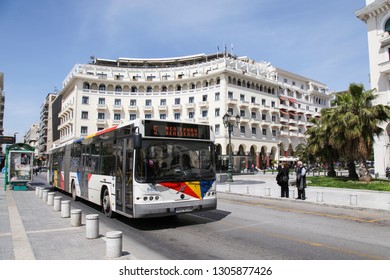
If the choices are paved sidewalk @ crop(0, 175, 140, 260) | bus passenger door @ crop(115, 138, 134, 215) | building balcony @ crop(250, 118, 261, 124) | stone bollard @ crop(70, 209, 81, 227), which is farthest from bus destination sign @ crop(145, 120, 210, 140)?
building balcony @ crop(250, 118, 261, 124)

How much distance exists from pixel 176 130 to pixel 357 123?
16964 millimetres

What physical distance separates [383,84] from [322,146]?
38.7 ft

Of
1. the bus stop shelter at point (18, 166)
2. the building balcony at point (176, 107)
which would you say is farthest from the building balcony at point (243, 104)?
the bus stop shelter at point (18, 166)

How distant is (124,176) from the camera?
8.41 meters

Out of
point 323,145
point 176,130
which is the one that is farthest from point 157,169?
point 323,145

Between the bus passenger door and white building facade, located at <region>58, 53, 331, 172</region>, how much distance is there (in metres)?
44.3

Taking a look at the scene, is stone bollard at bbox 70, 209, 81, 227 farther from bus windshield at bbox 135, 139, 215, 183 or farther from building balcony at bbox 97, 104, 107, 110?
building balcony at bbox 97, 104, 107, 110

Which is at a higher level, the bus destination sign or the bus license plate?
the bus destination sign

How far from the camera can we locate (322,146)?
1049 inches

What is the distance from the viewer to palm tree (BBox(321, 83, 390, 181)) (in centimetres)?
2065

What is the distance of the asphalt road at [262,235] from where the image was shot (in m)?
5.93

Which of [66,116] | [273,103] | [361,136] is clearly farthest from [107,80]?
[361,136]

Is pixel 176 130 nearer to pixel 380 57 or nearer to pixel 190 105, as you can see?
pixel 380 57

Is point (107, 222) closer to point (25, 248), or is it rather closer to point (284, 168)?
point (25, 248)
